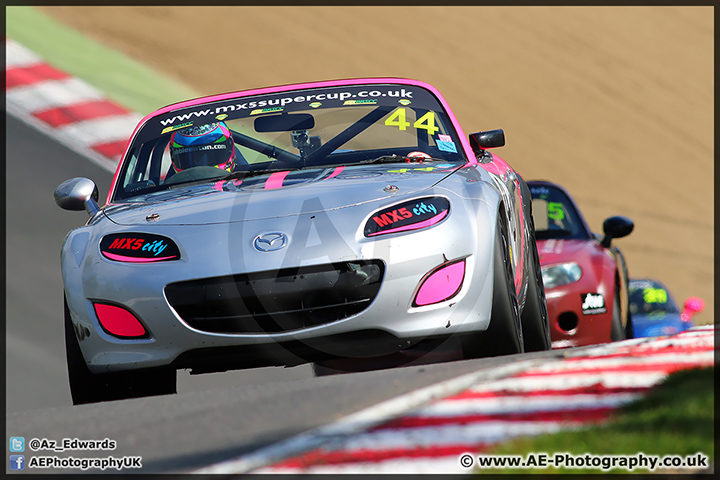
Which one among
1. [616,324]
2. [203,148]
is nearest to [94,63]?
[616,324]

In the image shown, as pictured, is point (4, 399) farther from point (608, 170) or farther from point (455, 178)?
point (608, 170)

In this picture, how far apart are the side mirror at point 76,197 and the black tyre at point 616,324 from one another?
11.8 ft

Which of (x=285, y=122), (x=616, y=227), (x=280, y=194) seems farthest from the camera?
(x=616, y=227)

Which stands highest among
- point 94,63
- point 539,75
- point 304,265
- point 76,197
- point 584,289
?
point 94,63

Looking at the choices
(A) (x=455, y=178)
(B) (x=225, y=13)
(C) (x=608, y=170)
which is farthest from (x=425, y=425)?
(B) (x=225, y=13)

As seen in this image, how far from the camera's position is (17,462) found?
3051 mm

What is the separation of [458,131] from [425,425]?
271 centimetres

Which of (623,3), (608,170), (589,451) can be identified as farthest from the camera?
(623,3)

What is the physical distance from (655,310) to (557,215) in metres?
1.68

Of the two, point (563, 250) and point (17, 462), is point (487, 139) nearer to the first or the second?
point (563, 250)

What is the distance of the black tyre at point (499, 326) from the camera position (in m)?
4.05

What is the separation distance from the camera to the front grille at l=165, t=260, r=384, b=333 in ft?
12.5

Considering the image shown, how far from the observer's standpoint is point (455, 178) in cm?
435

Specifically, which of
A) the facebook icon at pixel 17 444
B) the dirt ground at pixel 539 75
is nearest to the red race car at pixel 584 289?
the facebook icon at pixel 17 444
